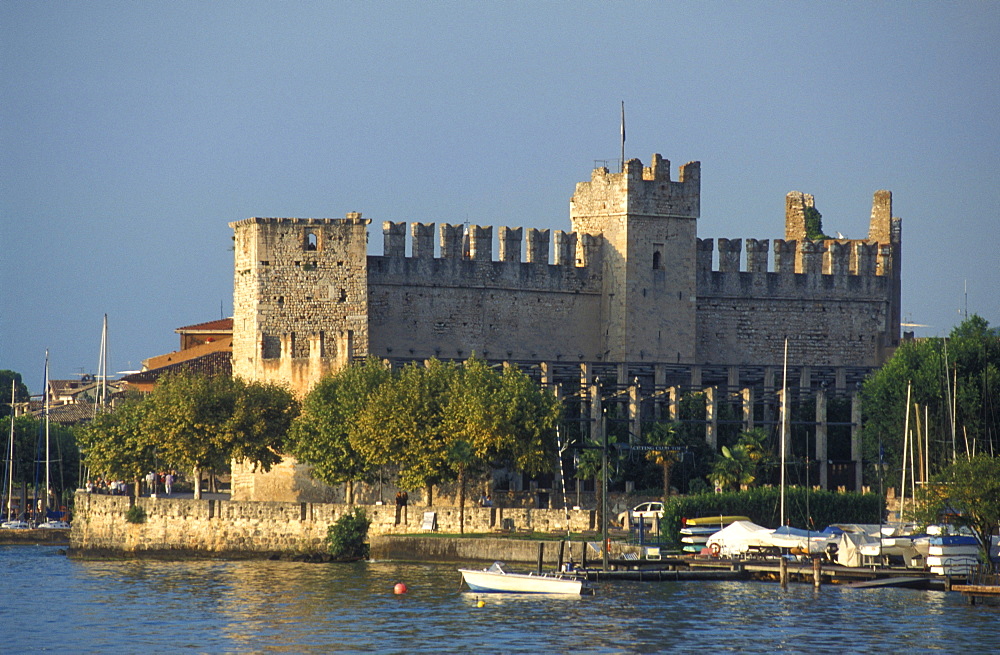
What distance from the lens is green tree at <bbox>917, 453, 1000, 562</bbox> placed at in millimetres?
42875

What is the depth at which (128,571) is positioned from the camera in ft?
174

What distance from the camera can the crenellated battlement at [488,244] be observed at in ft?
192

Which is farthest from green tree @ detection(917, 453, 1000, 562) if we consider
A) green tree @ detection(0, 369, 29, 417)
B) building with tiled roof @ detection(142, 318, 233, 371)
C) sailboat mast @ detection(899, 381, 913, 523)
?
green tree @ detection(0, 369, 29, 417)

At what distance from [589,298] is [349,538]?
40.0 ft

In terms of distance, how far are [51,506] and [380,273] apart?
22904mm

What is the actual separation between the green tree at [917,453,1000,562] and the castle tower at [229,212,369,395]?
18.5 meters

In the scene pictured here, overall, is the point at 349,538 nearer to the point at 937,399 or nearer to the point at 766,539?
the point at 766,539

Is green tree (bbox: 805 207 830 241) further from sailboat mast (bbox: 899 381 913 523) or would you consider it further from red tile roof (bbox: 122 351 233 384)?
red tile roof (bbox: 122 351 233 384)

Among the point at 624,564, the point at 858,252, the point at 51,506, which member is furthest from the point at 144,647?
the point at 51,506

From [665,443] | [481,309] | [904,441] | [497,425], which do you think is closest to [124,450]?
[481,309]

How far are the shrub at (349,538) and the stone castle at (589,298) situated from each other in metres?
5.70

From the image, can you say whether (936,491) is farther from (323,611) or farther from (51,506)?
(51,506)

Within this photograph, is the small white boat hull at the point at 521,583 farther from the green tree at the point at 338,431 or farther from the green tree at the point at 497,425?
the green tree at the point at 338,431

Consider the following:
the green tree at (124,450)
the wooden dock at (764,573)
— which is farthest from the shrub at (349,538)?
the wooden dock at (764,573)
